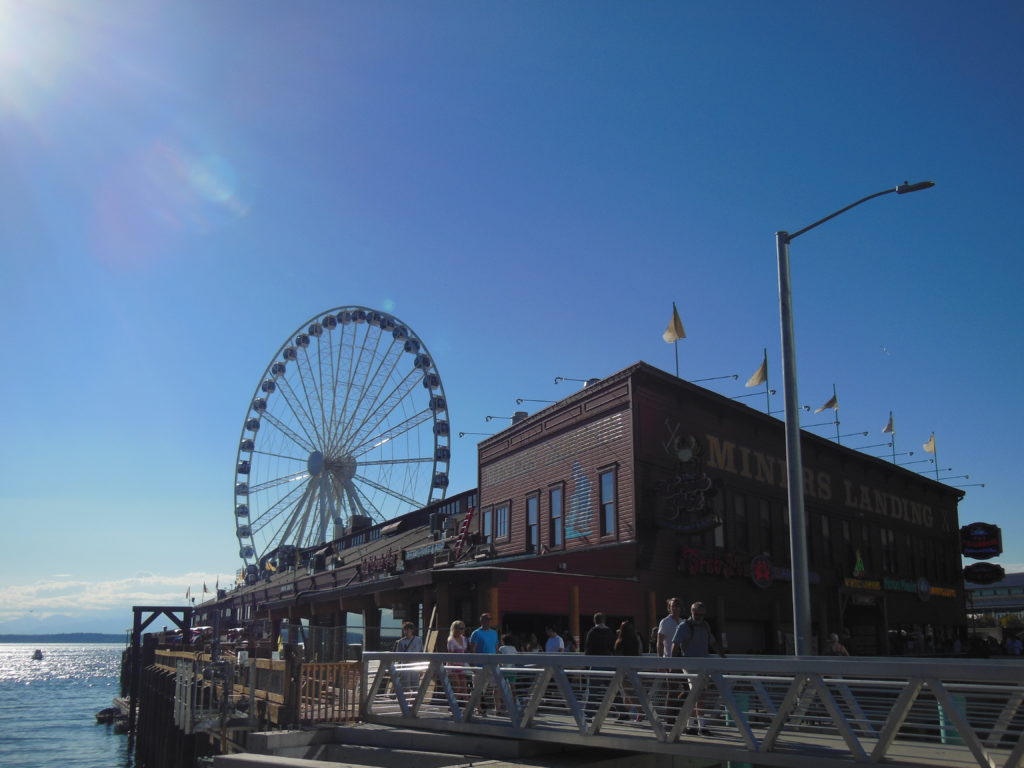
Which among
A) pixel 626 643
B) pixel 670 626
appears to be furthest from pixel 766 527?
pixel 670 626

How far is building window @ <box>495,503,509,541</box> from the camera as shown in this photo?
32844 millimetres

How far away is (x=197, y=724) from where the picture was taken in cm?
2064

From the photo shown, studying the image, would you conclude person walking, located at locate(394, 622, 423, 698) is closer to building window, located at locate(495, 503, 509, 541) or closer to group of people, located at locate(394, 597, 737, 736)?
group of people, located at locate(394, 597, 737, 736)

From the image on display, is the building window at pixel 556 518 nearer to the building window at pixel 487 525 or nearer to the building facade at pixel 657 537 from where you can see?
the building facade at pixel 657 537

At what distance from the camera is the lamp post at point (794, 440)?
43.6ft

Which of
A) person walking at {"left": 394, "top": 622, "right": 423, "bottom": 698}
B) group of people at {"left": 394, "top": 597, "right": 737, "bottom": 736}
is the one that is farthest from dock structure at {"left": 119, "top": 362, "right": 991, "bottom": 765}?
group of people at {"left": 394, "top": 597, "right": 737, "bottom": 736}

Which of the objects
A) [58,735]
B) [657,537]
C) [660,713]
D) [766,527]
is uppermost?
[766,527]

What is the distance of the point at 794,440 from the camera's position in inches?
562

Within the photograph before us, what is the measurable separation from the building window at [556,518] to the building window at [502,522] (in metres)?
2.97

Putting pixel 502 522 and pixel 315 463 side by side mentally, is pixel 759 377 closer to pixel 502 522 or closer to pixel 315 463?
pixel 502 522

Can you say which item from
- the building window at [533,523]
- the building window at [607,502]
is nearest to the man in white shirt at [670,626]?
the building window at [607,502]

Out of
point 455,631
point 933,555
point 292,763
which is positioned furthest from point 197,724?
point 933,555

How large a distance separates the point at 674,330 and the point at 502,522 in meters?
9.54

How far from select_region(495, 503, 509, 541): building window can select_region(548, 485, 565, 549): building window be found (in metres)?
2.97
